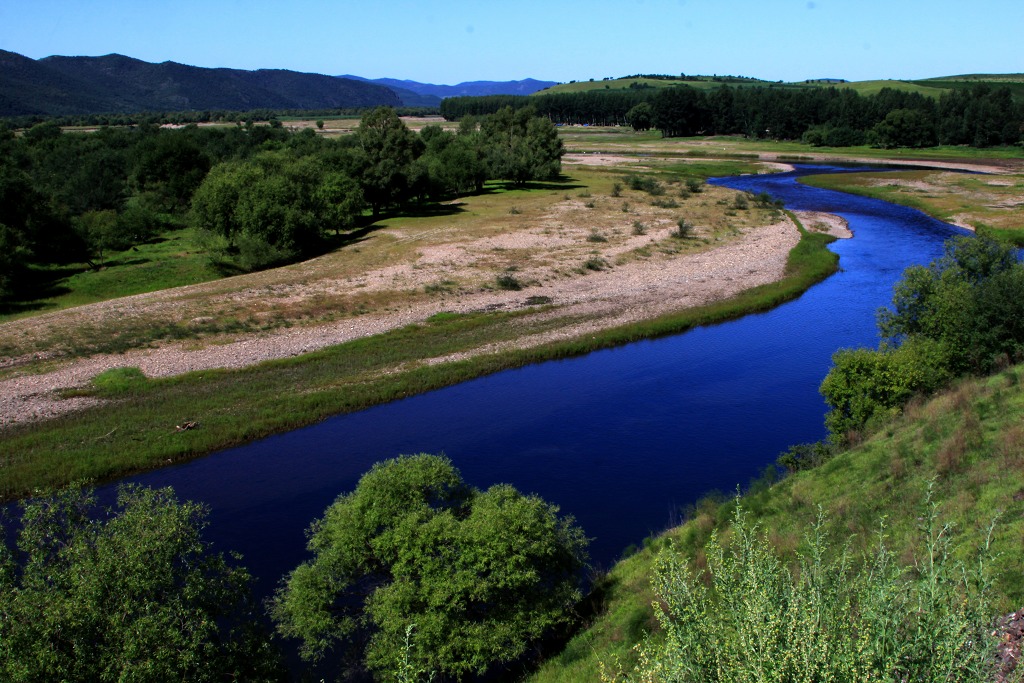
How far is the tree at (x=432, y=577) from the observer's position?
16.5 meters

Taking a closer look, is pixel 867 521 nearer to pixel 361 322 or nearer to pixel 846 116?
pixel 361 322

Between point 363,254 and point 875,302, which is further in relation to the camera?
point 363,254

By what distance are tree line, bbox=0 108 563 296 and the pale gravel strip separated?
63.6 feet

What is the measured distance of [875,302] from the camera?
162ft

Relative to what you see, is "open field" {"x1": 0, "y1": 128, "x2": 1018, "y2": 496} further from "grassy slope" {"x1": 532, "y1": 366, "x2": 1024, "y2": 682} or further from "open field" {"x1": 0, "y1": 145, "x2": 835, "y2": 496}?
"grassy slope" {"x1": 532, "y1": 366, "x2": 1024, "y2": 682}

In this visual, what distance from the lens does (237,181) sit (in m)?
65.6

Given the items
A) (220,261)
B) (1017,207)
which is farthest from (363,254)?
(1017,207)

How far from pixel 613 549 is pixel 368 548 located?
8304mm

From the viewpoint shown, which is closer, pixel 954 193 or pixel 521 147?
pixel 954 193

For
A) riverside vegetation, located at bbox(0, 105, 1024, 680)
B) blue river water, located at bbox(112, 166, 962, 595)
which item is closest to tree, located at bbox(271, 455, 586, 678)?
riverside vegetation, located at bbox(0, 105, 1024, 680)

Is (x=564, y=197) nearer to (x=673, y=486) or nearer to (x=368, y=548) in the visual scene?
(x=673, y=486)

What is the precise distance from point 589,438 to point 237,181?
154ft

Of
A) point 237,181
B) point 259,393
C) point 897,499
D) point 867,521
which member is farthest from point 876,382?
point 237,181

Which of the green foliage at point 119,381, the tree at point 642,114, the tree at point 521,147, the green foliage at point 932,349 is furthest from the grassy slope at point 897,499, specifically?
the tree at point 642,114
